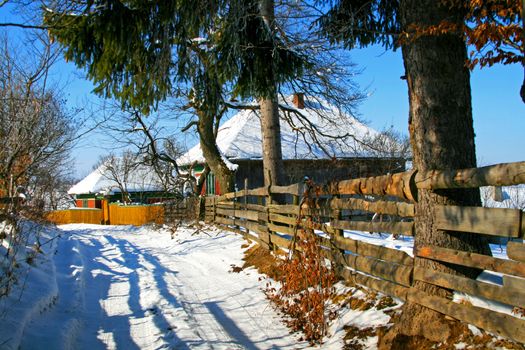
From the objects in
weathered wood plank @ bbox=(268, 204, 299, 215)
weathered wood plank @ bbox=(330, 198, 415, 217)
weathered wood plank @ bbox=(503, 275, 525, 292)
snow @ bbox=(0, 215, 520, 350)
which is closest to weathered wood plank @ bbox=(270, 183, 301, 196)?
weathered wood plank @ bbox=(268, 204, 299, 215)

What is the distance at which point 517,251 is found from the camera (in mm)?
3021

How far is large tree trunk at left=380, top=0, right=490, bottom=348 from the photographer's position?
154 inches

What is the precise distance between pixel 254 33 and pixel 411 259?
15.8 ft

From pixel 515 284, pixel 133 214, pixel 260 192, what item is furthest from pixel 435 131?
pixel 133 214

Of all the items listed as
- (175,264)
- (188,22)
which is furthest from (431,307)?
(175,264)

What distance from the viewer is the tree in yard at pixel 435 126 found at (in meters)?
3.91

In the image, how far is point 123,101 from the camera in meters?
7.55

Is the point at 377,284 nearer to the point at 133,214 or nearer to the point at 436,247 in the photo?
the point at 436,247

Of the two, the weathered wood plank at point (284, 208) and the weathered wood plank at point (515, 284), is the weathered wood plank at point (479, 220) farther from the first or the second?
the weathered wood plank at point (284, 208)

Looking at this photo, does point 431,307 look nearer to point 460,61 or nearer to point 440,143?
point 440,143

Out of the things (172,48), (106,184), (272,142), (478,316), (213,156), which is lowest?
(478,316)

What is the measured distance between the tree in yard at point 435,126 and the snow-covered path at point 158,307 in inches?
57.5

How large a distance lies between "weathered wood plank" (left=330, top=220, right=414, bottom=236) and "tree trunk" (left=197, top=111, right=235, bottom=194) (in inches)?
450

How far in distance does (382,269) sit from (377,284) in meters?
0.22
